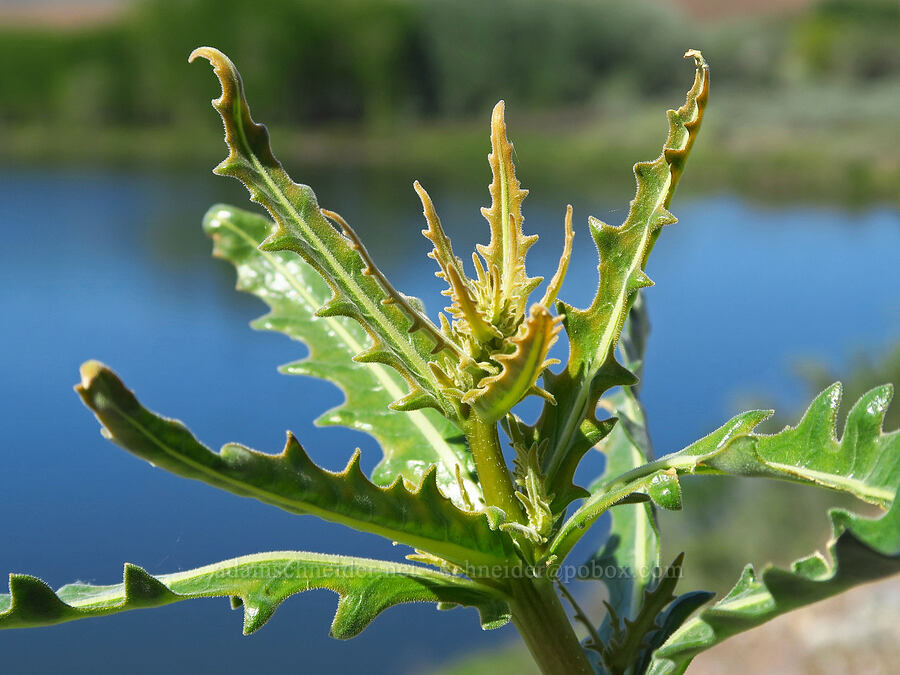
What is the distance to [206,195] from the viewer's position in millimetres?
14359

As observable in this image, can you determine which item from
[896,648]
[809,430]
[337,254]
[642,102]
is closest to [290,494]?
[337,254]

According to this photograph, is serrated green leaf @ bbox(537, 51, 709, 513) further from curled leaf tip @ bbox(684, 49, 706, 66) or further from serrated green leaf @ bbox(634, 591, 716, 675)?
serrated green leaf @ bbox(634, 591, 716, 675)

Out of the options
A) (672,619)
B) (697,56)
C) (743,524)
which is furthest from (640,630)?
(743,524)

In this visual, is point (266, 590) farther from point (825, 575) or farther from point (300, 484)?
point (825, 575)

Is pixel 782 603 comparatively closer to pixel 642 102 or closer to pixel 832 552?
pixel 832 552

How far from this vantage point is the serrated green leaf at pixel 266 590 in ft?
1.62

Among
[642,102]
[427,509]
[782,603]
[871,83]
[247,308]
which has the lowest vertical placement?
[782,603]

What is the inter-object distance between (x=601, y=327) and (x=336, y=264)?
0.19m

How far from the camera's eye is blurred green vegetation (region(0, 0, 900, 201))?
12039 millimetres

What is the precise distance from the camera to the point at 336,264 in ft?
1.95

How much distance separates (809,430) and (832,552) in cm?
12

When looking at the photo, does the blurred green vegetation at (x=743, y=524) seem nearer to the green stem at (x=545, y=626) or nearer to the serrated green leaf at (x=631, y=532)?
the serrated green leaf at (x=631, y=532)

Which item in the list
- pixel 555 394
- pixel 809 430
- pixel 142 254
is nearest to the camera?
pixel 809 430

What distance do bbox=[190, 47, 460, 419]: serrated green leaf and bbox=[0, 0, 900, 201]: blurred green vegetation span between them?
11011mm
